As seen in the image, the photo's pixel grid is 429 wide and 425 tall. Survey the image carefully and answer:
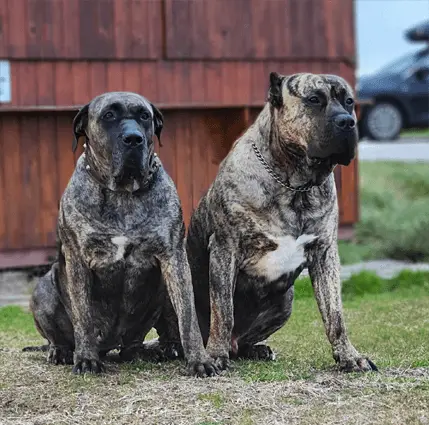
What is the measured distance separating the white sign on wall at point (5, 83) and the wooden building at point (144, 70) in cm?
3

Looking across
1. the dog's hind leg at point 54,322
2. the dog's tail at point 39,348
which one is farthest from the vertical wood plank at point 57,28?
the dog's hind leg at point 54,322

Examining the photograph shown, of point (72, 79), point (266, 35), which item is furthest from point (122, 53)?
point (266, 35)

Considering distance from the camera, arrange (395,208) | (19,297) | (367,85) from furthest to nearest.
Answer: (367,85) < (395,208) < (19,297)

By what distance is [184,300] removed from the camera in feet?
18.2

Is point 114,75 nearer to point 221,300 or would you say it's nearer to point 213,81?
point 213,81

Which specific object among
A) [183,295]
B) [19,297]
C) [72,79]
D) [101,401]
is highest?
[72,79]

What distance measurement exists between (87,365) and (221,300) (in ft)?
2.61

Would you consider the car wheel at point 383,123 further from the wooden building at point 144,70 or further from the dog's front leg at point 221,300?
the dog's front leg at point 221,300

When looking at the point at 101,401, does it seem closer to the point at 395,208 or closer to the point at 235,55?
the point at 235,55

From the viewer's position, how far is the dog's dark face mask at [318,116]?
5254mm

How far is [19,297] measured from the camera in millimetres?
10328

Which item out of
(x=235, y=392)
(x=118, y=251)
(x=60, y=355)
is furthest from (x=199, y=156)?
(x=235, y=392)

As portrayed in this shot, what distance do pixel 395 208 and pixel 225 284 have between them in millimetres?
9516

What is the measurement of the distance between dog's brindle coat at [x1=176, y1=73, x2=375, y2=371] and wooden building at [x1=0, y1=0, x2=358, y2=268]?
5329 mm
